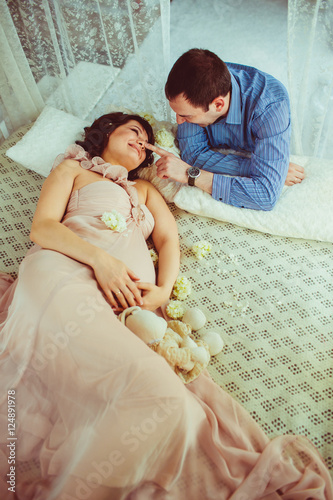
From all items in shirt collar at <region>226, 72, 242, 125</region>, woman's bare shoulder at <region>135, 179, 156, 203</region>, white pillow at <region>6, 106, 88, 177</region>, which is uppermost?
shirt collar at <region>226, 72, 242, 125</region>

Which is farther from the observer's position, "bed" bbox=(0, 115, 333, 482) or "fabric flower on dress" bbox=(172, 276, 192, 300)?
"fabric flower on dress" bbox=(172, 276, 192, 300)

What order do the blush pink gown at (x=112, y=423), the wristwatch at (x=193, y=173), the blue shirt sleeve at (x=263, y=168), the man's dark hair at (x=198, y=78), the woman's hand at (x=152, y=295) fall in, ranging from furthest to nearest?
the wristwatch at (x=193, y=173), the blue shirt sleeve at (x=263, y=168), the man's dark hair at (x=198, y=78), the woman's hand at (x=152, y=295), the blush pink gown at (x=112, y=423)

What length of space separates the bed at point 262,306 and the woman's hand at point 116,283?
300 mm

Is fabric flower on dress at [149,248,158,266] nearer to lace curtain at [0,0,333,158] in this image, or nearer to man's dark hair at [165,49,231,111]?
man's dark hair at [165,49,231,111]

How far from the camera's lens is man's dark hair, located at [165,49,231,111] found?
68.5 inches

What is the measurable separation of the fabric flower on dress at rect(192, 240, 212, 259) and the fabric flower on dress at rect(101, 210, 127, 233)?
0.35 m

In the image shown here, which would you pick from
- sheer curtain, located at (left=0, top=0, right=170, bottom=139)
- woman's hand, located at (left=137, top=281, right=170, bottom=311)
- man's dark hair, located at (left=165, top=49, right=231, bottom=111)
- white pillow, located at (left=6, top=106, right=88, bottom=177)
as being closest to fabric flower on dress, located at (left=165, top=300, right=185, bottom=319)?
woman's hand, located at (left=137, top=281, right=170, bottom=311)

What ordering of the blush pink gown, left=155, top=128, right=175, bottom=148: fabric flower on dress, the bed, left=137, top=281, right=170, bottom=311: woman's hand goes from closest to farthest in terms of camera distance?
the blush pink gown < the bed < left=137, top=281, right=170, bottom=311: woman's hand < left=155, top=128, right=175, bottom=148: fabric flower on dress

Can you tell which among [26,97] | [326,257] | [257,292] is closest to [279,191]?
[326,257]

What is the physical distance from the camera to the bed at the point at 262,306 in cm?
145

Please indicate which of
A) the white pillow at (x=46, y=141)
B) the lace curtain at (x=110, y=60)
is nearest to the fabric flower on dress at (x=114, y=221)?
the white pillow at (x=46, y=141)

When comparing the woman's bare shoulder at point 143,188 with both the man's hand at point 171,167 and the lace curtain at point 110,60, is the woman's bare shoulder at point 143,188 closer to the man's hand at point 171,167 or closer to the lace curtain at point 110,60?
the man's hand at point 171,167

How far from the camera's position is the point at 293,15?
77.4 inches

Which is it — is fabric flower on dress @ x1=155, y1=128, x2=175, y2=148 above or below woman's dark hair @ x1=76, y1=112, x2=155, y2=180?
below
